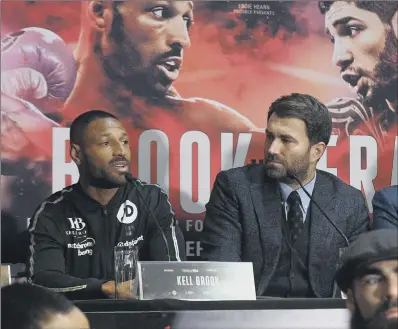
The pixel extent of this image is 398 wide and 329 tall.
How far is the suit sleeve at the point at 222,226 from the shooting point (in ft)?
13.1

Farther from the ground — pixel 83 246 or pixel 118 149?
pixel 118 149

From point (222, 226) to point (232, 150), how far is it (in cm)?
63

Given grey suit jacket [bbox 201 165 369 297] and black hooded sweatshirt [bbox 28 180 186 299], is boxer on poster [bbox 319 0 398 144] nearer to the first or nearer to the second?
grey suit jacket [bbox 201 165 369 297]

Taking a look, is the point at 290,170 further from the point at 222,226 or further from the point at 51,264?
the point at 51,264

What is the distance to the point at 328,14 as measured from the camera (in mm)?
4703

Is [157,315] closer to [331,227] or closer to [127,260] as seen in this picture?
[127,260]

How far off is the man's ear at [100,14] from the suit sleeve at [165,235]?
81 cm

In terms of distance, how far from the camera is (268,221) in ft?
13.2

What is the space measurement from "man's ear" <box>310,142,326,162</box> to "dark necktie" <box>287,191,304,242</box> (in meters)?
0.22

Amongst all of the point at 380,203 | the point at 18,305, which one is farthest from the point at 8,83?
the point at 18,305

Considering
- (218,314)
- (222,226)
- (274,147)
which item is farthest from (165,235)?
(218,314)

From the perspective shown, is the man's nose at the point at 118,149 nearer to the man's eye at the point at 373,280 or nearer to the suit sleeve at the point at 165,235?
the suit sleeve at the point at 165,235

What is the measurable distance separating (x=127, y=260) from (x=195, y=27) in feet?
4.91

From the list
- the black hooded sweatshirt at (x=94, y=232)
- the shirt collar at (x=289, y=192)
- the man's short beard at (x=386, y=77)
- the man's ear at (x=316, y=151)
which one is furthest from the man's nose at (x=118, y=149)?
the man's short beard at (x=386, y=77)
